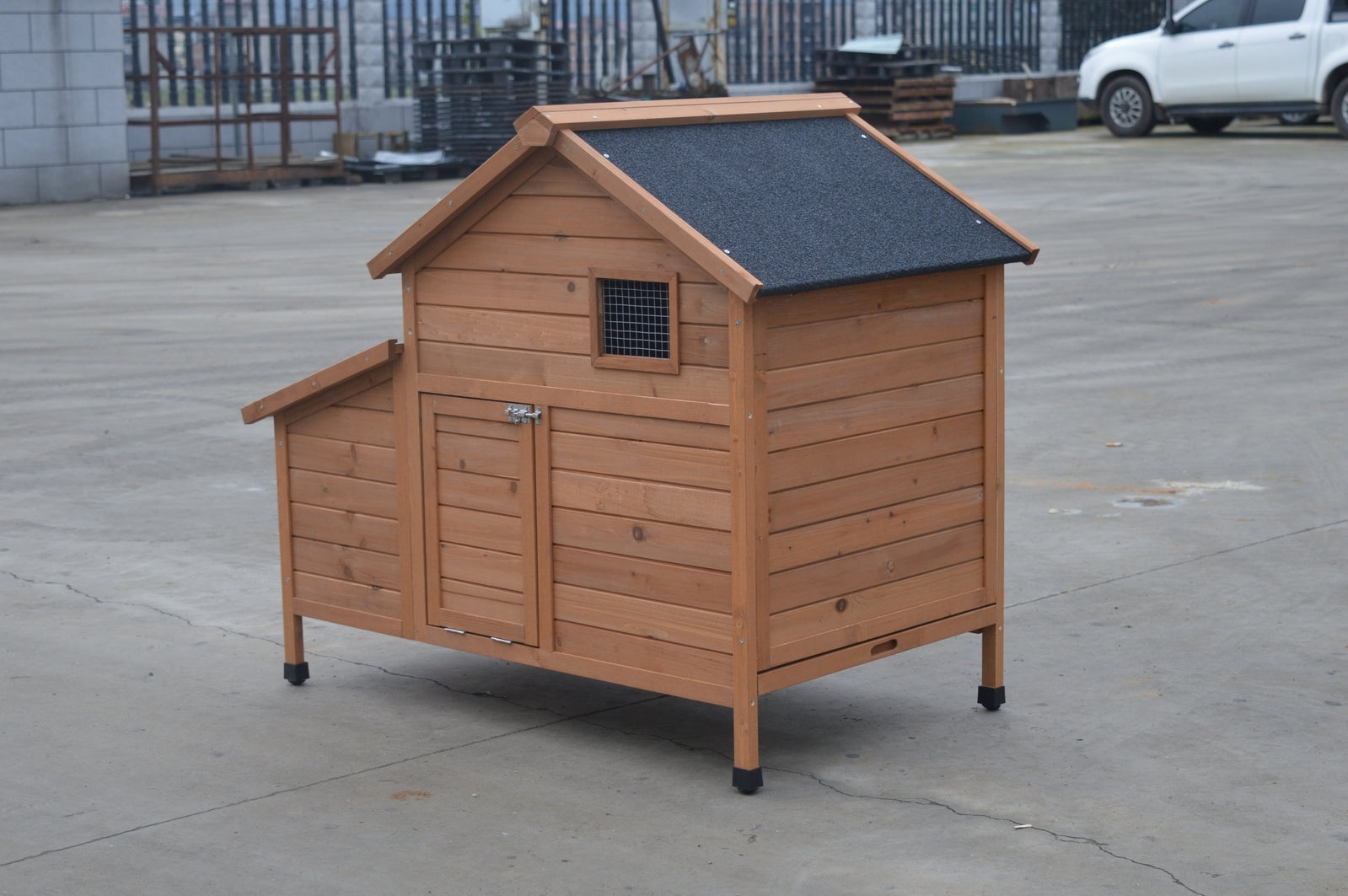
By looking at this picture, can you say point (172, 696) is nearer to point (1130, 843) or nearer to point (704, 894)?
point (704, 894)

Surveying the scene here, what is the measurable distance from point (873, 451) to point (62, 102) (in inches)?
858

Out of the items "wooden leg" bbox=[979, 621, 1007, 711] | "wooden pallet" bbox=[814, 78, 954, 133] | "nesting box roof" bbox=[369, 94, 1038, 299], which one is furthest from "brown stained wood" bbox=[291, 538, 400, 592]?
"wooden pallet" bbox=[814, 78, 954, 133]

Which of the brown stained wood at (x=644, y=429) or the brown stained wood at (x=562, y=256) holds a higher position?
the brown stained wood at (x=562, y=256)

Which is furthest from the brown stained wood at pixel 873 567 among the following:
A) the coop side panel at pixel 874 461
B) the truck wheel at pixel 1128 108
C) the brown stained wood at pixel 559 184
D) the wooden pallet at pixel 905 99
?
the wooden pallet at pixel 905 99

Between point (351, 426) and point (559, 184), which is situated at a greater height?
point (559, 184)

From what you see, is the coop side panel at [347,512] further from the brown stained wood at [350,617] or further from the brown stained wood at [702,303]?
the brown stained wood at [702,303]

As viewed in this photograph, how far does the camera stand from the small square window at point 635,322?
5012 millimetres

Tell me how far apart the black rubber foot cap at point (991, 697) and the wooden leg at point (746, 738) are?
3.35 ft

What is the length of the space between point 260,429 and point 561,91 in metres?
19.2

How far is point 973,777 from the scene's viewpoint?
5.06 meters

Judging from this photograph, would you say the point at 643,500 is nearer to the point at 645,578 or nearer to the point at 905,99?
the point at 645,578

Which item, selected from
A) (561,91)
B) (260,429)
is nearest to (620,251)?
(260,429)

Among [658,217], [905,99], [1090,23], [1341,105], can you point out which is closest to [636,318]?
[658,217]

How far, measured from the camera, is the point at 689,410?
4.98 m
